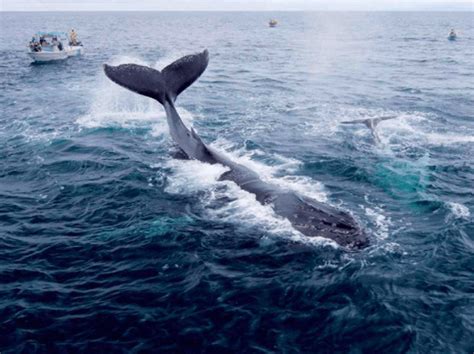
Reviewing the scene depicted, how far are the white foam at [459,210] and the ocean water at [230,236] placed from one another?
0.07 metres

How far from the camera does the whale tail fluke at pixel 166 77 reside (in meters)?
18.6

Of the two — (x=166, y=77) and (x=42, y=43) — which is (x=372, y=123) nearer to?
(x=166, y=77)

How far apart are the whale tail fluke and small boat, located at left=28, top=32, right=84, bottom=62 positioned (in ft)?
134

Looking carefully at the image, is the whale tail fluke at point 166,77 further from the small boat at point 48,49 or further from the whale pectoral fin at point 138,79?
the small boat at point 48,49

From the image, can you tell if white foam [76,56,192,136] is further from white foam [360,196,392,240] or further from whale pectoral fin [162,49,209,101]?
white foam [360,196,392,240]

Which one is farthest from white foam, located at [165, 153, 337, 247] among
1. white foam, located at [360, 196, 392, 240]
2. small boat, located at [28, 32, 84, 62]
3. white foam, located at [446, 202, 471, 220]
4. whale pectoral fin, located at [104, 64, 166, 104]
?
small boat, located at [28, 32, 84, 62]

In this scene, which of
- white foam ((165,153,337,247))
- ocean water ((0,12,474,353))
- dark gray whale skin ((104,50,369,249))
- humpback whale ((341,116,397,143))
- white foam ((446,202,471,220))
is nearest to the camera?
ocean water ((0,12,474,353))

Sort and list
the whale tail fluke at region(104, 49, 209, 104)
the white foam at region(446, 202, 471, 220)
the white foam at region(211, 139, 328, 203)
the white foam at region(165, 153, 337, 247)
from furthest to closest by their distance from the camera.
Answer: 1. the whale tail fluke at region(104, 49, 209, 104)
2. the white foam at region(211, 139, 328, 203)
3. the white foam at region(446, 202, 471, 220)
4. the white foam at region(165, 153, 337, 247)

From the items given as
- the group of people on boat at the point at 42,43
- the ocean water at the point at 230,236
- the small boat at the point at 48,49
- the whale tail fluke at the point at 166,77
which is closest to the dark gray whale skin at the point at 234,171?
the whale tail fluke at the point at 166,77

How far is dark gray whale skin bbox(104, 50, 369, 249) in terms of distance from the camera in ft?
45.0

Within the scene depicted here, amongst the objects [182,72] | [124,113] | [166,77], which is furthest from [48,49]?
[182,72]

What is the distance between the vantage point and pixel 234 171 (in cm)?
1816

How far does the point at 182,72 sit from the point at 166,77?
0.72 metres

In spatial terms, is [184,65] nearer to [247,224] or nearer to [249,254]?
[247,224]
